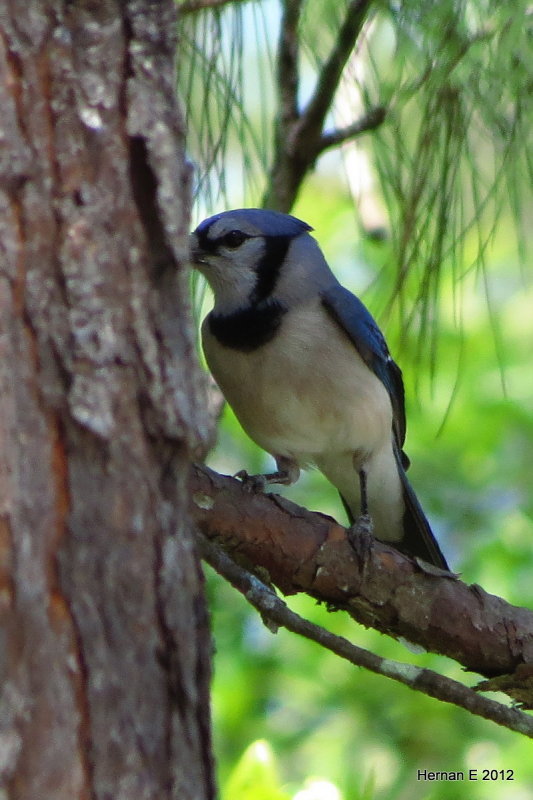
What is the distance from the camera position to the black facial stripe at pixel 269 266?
266cm

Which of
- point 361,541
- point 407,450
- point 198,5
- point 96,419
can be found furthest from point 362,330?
point 96,419

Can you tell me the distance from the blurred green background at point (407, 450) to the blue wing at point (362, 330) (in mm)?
54

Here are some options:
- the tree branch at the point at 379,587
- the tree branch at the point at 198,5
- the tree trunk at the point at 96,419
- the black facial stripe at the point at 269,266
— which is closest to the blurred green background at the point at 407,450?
the tree branch at the point at 198,5

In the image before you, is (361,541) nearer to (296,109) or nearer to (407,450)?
(296,109)

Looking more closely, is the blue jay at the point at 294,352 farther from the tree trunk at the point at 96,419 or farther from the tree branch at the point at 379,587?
the tree trunk at the point at 96,419

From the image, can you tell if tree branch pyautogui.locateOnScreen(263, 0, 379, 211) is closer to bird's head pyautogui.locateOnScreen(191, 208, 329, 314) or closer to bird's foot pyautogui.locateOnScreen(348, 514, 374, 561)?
bird's head pyautogui.locateOnScreen(191, 208, 329, 314)

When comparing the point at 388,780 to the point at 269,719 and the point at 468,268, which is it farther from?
the point at 468,268

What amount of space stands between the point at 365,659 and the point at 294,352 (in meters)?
0.90

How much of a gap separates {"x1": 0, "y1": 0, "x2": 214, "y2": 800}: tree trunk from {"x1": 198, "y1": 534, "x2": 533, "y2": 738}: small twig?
0.71 meters

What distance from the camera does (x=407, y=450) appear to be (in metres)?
3.85

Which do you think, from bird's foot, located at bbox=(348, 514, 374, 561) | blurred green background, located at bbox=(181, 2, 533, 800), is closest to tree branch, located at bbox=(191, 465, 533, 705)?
bird's foot, located at bbox=(348, 514, 374, 561)

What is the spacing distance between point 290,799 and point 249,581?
390 mm

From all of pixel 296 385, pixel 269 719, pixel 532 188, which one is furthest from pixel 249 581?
pixel 269 719

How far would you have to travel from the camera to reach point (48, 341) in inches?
38.0
